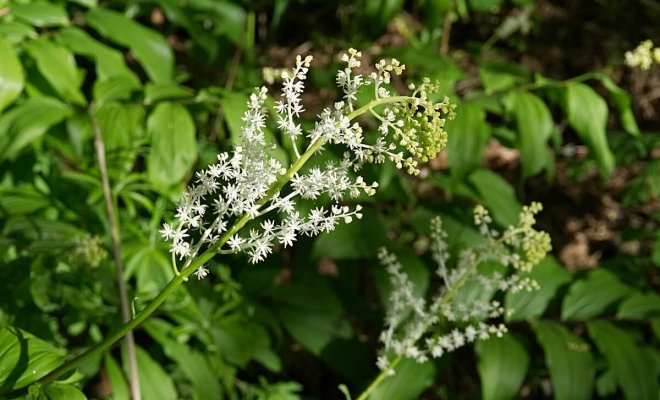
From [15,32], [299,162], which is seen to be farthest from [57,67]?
[299,162]

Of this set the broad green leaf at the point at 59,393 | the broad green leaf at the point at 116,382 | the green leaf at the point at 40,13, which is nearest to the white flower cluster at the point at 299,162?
the broad green leaf at the point at 59,393

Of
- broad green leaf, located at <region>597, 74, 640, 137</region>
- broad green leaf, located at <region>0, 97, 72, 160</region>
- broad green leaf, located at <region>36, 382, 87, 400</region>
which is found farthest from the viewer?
broad green leaf, located at <region>597, 74, 640, 137</region>

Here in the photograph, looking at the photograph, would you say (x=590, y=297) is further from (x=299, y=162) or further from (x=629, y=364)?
(x=299, y=162)

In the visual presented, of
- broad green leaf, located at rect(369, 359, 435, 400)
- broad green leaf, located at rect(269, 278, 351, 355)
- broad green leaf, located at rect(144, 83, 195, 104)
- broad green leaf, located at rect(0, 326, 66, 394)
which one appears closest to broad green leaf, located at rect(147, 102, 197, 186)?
broad green leaf, located at rect(144, 83, 195, 104)

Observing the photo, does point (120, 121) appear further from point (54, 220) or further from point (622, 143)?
point (622, 143)

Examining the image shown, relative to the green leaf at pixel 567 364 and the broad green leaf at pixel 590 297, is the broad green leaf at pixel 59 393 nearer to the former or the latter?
the green leaf at pixel 567 364

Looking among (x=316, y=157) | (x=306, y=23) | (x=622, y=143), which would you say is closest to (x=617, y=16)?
(x=622, y=143)

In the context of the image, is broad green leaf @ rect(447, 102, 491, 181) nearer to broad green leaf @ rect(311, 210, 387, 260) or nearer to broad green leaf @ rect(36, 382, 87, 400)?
broad green leaf @ rect(311, 210, 387, 260)
